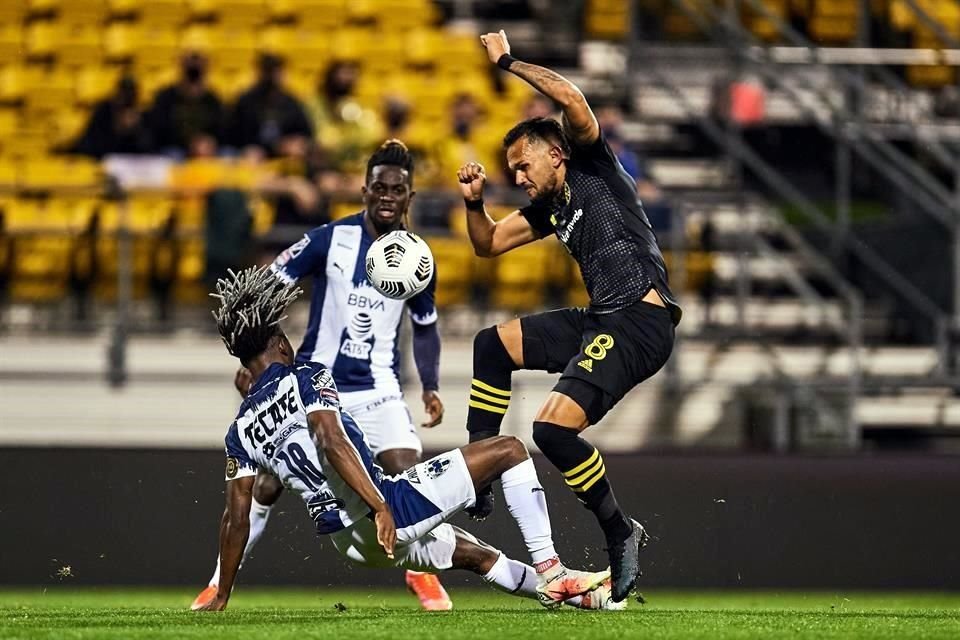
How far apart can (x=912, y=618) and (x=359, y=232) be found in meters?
3.28

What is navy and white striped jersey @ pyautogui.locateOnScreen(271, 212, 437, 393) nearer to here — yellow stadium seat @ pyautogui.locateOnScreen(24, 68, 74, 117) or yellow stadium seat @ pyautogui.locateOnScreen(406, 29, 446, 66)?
yellow stadium seat @ pyautogui.locateOnScreen(406, 29, 446, 66)

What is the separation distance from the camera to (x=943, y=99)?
1573 centimetres

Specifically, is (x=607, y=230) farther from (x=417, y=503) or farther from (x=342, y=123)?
(x=342, y=123)

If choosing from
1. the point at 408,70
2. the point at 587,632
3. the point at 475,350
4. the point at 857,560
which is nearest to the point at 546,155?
the point at 475,350

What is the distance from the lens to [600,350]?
7.50 metres

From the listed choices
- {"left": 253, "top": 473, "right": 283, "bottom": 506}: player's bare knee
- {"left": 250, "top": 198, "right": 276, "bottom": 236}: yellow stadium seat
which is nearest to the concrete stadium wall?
{"left": 253, "top": 473, "right": 283, "bottom": 506}: player's bare knee

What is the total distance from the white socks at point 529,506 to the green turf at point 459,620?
295 mm

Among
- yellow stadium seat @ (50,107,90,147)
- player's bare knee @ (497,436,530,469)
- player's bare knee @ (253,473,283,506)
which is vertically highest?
yellow stadium seat @ (50,107,90,147)

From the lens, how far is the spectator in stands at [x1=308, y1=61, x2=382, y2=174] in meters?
13.9

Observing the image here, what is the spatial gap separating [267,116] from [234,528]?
740 cm

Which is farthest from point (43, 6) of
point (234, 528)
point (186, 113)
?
point (234, 528)

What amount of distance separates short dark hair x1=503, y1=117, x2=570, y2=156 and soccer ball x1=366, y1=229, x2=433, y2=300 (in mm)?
702

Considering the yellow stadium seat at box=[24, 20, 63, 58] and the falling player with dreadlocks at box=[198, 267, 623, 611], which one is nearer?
the falling player with dreadlocks at box=[198, 267, 623, 611]

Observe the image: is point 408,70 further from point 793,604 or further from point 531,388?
point 793,604
